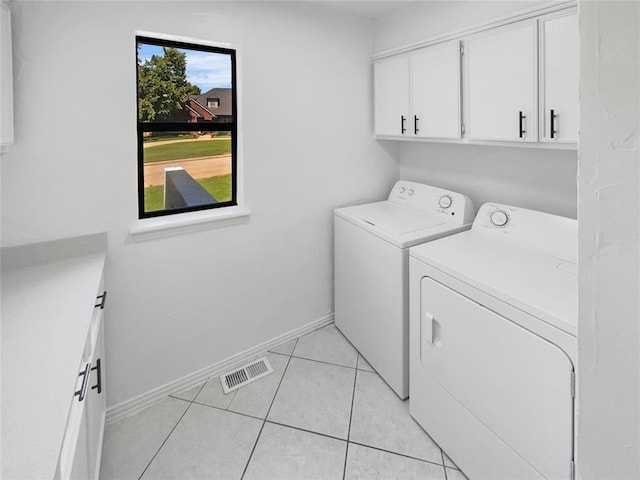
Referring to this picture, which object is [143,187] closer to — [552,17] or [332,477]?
[332,477]

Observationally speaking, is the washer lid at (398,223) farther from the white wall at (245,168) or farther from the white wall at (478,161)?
the white wall at (478,161)

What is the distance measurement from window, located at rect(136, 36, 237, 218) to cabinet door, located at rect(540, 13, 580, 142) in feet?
5.76

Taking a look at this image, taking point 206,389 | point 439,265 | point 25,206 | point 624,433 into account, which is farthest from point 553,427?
point 25,206

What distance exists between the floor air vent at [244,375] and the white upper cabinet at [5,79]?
1.74 m

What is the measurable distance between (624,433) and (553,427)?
1.15 meters

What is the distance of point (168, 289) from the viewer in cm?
224

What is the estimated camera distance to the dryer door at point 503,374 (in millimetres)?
1298

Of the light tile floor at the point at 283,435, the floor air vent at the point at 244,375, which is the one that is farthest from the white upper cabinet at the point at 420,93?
the floor air vent at the point at 244,375

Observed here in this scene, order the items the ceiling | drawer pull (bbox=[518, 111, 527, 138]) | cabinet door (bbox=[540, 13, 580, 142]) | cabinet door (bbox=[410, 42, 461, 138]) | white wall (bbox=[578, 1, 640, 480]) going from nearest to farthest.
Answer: white wall (bbox=[578, 1, 640, 480])
cabinet door (bbox=[540, 13, 580, 142])
drawer pull (bbox=[518, 111, 527, 138])
cabinet door (bbox=[410, 42, 461, 138])
the ceiling

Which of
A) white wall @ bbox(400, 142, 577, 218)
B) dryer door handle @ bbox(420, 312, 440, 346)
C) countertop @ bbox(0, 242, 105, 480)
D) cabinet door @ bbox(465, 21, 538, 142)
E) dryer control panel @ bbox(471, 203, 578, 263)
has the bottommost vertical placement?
dryer door handle @ bbox(420, 312, 440, 346)

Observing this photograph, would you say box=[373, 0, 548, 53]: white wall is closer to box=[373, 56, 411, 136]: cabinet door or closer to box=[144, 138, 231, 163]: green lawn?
box=[373, 56, 411, 136]: cabinet door

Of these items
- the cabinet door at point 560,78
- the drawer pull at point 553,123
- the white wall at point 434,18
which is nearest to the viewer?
the cabinet door at point 560,78

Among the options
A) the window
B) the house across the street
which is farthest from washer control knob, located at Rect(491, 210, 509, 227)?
the house across the street

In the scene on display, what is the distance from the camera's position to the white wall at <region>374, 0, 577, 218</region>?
2.08 metres
